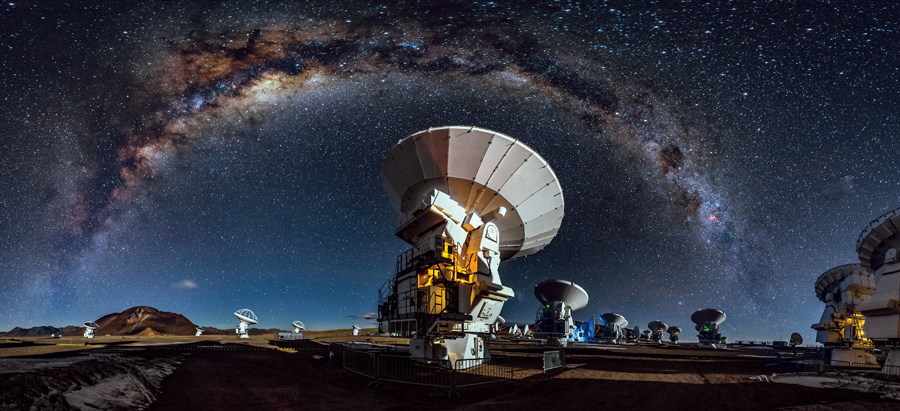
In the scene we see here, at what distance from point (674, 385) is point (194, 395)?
13.9 meters

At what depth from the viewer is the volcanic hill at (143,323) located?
8744 cm

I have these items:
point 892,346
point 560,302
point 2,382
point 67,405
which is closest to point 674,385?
point 892,346

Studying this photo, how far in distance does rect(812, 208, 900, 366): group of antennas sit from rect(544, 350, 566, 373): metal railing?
12.1m

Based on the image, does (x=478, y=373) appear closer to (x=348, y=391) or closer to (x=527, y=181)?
(x=348, y=391)

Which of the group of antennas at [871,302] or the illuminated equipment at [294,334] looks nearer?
the group of antennas at [871,302]

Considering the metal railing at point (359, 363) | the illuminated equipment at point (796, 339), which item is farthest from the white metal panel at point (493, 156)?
the illuminated equipment at point (796, 339)

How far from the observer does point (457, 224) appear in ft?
55.8

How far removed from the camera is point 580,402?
10523 mm

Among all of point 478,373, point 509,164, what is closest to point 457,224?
point 509,164

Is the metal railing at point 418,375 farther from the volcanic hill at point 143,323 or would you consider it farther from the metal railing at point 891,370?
the volcanic hill at point 143,323

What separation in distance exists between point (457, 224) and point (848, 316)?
87.5 ft

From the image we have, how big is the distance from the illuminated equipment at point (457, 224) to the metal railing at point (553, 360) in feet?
8.28

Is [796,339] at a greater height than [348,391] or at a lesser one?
lesser

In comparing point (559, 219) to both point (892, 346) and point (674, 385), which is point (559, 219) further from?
point (892, 346)
